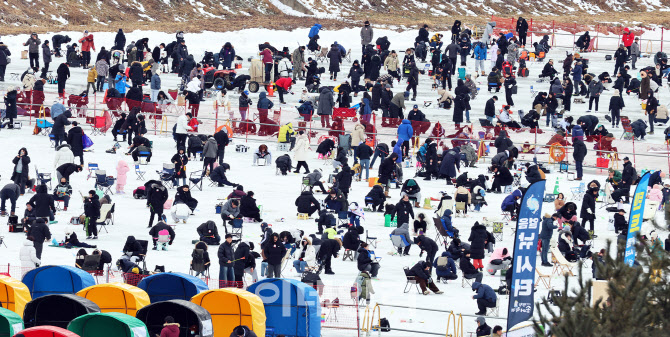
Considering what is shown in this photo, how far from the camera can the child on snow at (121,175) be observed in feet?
96.6

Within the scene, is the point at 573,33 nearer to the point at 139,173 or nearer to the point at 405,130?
the point at 405,130

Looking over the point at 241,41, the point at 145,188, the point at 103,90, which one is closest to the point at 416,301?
the point at 145,188

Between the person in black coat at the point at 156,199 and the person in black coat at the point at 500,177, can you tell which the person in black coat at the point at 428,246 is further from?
the person in black coat at the point at 500,177

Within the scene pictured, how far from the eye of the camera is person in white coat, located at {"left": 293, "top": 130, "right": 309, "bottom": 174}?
32.5m

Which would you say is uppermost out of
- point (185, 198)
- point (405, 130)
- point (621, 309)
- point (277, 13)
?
point (277, 13)

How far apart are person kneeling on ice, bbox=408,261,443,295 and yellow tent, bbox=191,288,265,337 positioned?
427cm

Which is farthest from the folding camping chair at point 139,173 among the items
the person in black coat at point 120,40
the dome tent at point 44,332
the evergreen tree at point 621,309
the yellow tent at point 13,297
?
the evergreen tree at point 621,309

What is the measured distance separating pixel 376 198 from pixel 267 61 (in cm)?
1491

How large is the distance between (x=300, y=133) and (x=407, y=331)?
13.4m

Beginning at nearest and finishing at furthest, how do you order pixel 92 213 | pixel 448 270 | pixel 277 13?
pixel 448 270, pixel 92 213, pixel 277 13

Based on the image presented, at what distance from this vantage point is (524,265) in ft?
63.2

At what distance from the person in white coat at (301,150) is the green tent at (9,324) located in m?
15.0

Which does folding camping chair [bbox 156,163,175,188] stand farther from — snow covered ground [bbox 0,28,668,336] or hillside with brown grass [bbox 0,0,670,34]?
hillside with brown grass [bbox 0,0,670,34]

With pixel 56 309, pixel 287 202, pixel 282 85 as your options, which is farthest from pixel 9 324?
pixel 282 85
